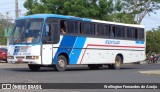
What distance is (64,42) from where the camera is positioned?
83.1 ft

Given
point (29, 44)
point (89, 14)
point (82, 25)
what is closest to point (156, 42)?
point (89, 14)

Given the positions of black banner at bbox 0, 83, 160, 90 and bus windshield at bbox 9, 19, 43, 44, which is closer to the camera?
black banner at bbox 0, 83, 160, 90

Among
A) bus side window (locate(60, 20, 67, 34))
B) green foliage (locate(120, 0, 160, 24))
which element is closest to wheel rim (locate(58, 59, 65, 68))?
bus side window (locate(60, 20, 67, 34))

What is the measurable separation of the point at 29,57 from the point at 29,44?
74cm

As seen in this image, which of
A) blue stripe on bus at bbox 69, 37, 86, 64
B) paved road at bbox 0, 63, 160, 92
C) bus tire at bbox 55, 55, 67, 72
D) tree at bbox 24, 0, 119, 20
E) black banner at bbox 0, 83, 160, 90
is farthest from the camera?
tree at bbox 24, 0, 119, 20

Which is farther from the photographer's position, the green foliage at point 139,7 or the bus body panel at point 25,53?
the green foliage at point 139,7

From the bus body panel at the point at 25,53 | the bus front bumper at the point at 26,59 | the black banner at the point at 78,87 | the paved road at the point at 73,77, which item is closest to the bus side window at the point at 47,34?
the bus body panel at the point at 25,53

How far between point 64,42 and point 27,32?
7.72 ft

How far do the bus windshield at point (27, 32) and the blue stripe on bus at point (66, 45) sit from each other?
1601mm

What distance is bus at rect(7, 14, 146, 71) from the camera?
79.4 ft

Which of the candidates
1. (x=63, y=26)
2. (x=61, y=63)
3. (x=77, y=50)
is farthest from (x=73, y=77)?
(x=77, y=50)

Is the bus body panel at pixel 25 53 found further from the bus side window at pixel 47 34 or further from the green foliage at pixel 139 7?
the green foliage at pixel 139 7

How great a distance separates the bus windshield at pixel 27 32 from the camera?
24.2 meters

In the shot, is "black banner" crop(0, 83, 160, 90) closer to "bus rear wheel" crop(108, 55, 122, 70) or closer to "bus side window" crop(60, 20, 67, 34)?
"bus side window" crop(60, 20, 67, 34)
